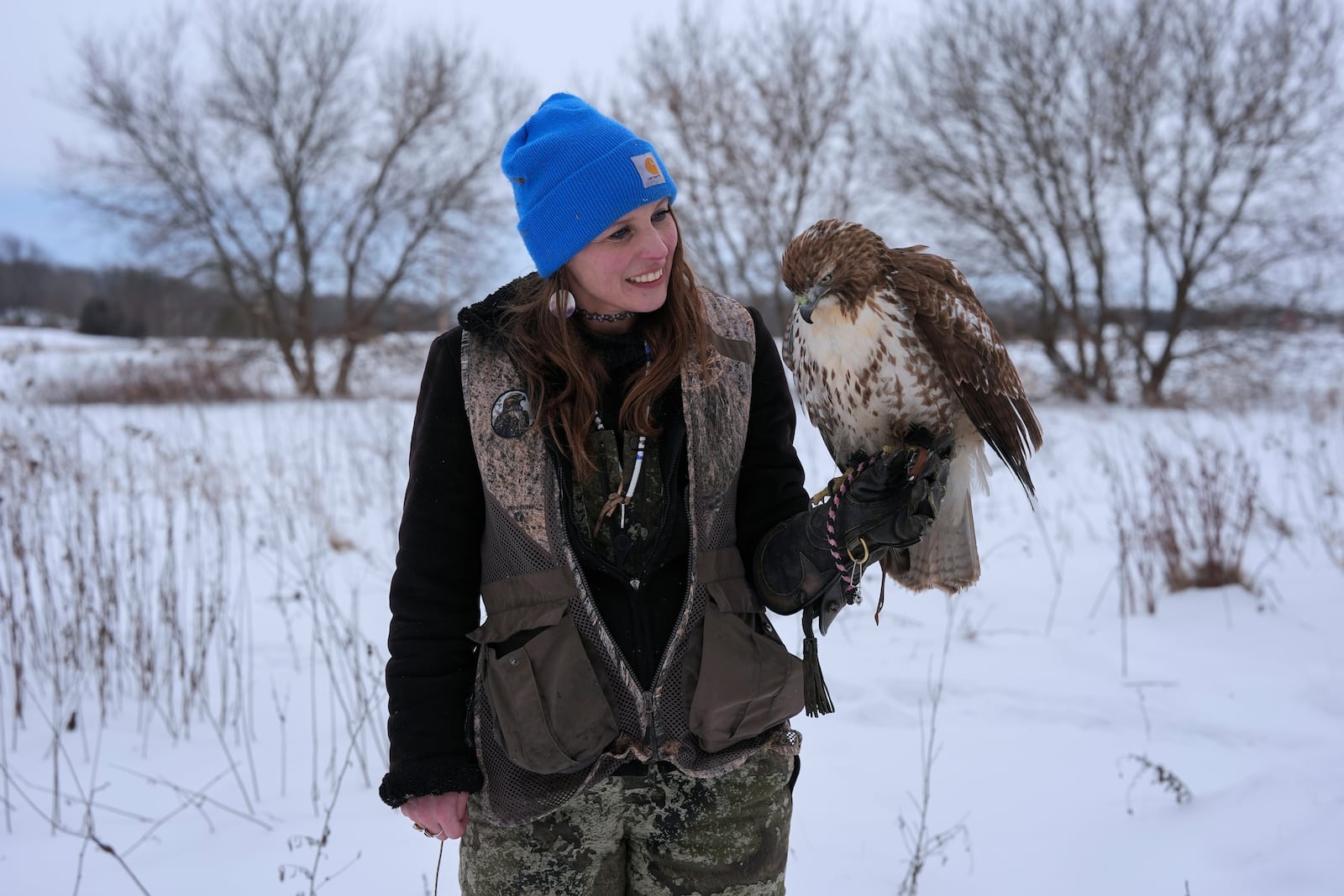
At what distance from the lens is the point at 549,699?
4.74 ft

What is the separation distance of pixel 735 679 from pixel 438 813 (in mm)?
573

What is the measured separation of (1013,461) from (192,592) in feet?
14.0

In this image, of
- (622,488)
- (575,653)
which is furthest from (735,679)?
(622,488)

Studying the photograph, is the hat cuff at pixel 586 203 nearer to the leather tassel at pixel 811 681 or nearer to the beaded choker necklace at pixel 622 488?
the beaded choker necklace at pixel 622 488

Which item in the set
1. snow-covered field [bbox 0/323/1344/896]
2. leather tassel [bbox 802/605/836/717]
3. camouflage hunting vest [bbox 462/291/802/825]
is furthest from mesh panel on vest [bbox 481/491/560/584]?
snow-covered field [bbox 0/323/1344/896]

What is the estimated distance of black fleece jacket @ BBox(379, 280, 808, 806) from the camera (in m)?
1.49

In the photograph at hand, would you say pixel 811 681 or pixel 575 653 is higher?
pixel 575 653

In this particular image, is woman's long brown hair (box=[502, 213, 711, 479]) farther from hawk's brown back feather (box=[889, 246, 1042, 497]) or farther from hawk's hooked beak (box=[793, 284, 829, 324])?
hawk's brown back feather (box=[889, 246, 1042, 497])

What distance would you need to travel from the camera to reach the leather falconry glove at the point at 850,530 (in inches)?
62.8

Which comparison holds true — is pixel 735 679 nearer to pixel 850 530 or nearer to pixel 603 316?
pixel 850 530

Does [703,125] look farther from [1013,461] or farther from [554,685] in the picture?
[554,685]

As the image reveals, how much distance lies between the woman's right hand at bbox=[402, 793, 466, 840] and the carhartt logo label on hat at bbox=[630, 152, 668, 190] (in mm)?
1171

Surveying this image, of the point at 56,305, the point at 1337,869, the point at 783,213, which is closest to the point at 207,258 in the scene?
the point at 783,213

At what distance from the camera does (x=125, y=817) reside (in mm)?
2809
